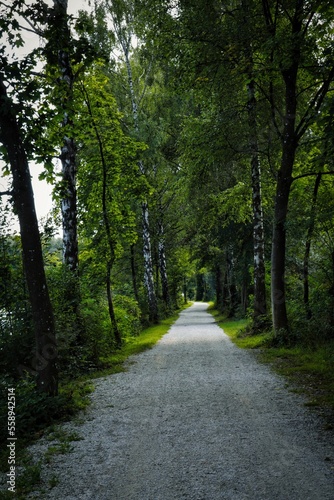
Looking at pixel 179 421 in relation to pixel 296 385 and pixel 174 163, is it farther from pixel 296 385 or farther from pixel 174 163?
pixel 174 163

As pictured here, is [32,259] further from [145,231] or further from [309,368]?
[145,231]

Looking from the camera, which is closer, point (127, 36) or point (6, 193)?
point (6, 193)

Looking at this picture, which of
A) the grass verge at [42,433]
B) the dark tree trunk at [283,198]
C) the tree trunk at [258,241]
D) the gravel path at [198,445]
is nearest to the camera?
the gravel path at [198,445]

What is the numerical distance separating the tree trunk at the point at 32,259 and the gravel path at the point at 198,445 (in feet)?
3.61

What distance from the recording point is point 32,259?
6.36 metres

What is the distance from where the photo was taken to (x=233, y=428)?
5234mm

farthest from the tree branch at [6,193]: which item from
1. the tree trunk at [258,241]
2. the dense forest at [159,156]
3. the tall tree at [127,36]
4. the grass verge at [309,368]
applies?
the tall tree at [127,36]

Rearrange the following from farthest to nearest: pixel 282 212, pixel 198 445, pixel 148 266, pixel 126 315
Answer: pixel 148 266, pixel 126 315, pixel 282 212, pixel 198 445

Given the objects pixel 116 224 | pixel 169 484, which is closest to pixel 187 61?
pixel 116 224

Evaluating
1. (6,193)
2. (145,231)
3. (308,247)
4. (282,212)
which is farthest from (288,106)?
(145,231)

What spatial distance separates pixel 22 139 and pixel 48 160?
0.62 metres

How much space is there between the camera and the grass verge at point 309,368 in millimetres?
6121

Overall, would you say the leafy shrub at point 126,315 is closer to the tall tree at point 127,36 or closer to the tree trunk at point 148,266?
the tree trunk at point 148,266

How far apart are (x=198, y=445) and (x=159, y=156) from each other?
56.2 feet
